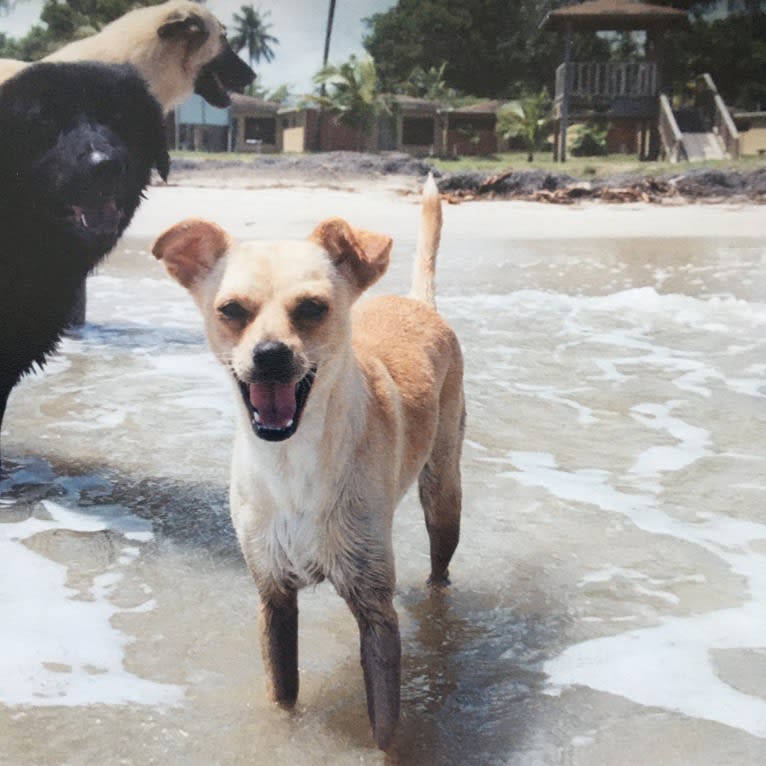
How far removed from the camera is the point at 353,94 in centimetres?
2434

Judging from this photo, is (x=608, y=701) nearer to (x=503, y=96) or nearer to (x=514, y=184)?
(x=514, y=184)

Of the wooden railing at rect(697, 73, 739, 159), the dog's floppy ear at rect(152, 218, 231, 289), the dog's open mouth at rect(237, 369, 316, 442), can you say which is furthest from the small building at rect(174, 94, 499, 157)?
the dog's open mouth at rect(237, 369, 316, 442)

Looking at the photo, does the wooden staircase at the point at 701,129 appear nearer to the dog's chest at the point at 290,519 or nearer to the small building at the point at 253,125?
the small building at the point at 253,125

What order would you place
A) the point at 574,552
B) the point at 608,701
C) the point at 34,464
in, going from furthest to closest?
the point at 34,464, the point at 574,552, the point at 608,701

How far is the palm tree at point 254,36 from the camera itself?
70.6ft

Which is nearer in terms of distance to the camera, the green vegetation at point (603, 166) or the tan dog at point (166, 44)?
the tan dog at point (166, 44)

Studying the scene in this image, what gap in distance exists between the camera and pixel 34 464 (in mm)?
5066

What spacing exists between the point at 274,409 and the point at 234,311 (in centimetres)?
24

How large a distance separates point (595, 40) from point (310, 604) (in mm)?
23857

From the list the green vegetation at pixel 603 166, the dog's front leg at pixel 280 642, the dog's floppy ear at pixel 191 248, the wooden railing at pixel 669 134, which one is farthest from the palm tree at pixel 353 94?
the dog's front leg at pixel 280 642

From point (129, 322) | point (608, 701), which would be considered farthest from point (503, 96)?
point (608, 701)

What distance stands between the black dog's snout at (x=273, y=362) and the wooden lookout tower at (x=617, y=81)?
69.7 feet

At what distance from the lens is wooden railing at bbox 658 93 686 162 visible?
2194cm

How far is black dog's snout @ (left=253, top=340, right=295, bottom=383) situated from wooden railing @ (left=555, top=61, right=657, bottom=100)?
2224cm
